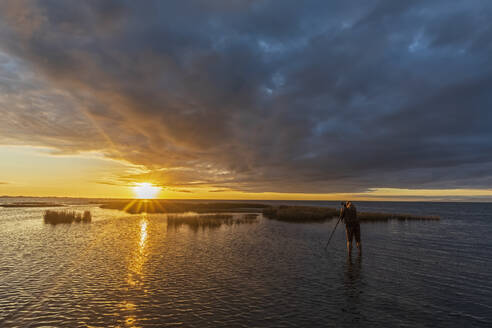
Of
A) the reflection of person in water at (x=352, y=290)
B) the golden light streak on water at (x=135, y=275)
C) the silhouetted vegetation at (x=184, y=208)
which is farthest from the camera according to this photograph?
the silhouetted vegetation at (x=184, y=208)

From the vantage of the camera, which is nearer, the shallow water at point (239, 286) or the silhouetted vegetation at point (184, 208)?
the shallow water at point (239, 286)

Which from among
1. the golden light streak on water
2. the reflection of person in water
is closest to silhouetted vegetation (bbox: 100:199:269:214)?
the golden light streak on water

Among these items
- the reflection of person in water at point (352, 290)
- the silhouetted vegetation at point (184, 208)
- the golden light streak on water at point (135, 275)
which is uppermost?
the silhouetted vegetation at point (184, 208)

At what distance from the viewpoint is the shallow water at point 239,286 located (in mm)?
11117

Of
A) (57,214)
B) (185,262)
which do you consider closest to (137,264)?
(185,262)

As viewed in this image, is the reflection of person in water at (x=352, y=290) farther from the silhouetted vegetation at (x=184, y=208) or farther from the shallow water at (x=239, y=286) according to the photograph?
the silhouetted vegetation at (x=184, y=208)

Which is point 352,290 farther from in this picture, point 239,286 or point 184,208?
point 184,208

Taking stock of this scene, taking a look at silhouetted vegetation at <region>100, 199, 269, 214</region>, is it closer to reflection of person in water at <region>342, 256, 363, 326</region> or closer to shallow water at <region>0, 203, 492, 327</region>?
shallow water at <region>0, 203, 492, 327</region>

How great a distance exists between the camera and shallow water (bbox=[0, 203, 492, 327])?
1112cm

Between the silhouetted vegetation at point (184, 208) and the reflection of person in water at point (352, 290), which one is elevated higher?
the silhouetted vegetation at point (184, 208)

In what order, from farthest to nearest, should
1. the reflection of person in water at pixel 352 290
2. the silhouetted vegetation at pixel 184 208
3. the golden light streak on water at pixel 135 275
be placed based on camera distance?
the silhouetted vegetation at pixel 184 208, the reflection of person in water at pixel 352 290, the golden light streak on water at pixel 135 275

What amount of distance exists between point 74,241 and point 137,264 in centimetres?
1346

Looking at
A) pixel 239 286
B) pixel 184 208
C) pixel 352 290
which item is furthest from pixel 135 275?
pixel 184 208

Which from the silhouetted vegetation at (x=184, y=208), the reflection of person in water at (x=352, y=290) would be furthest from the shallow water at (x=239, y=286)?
the silhouetted vegetation at (x=184, y=208)
